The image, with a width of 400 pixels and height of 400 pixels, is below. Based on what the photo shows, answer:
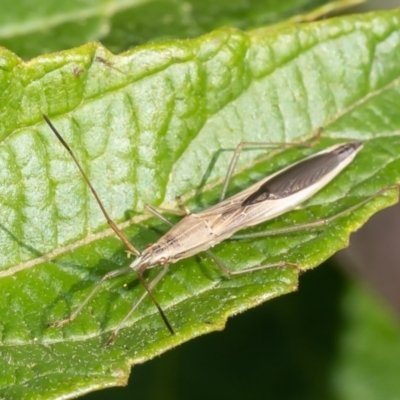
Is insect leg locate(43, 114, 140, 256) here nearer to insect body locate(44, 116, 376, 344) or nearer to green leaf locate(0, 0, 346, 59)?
insect body locate(44, 116, 376, 344)

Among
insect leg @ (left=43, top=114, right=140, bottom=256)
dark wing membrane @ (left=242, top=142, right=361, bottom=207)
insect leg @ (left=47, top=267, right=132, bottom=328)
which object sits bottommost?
dark wing membrane @ (left=242, top=142, right=361, bottom=207)

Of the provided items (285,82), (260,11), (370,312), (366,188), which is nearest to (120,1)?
(260,11)

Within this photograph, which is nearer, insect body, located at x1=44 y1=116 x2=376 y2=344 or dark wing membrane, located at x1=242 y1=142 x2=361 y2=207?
insect body, located at x1=44 y1=116 x2=376 y2=344

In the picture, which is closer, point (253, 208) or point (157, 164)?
point (157, 164)

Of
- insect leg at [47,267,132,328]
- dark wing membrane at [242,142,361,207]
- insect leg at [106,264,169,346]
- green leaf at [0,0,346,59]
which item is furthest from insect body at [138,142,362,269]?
green leaf at [0,0,346,59]

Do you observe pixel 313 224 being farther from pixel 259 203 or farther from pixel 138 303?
pixel 138 303

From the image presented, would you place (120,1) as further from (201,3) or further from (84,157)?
(84,157)

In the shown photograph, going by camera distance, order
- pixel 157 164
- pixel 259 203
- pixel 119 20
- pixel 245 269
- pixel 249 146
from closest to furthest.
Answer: pixel 245 269, pixel 157 164, pixel 249 146, pixel 259 203, pixel 119 20

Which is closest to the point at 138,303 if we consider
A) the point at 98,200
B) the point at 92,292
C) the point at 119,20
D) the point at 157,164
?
the point at 92,292
